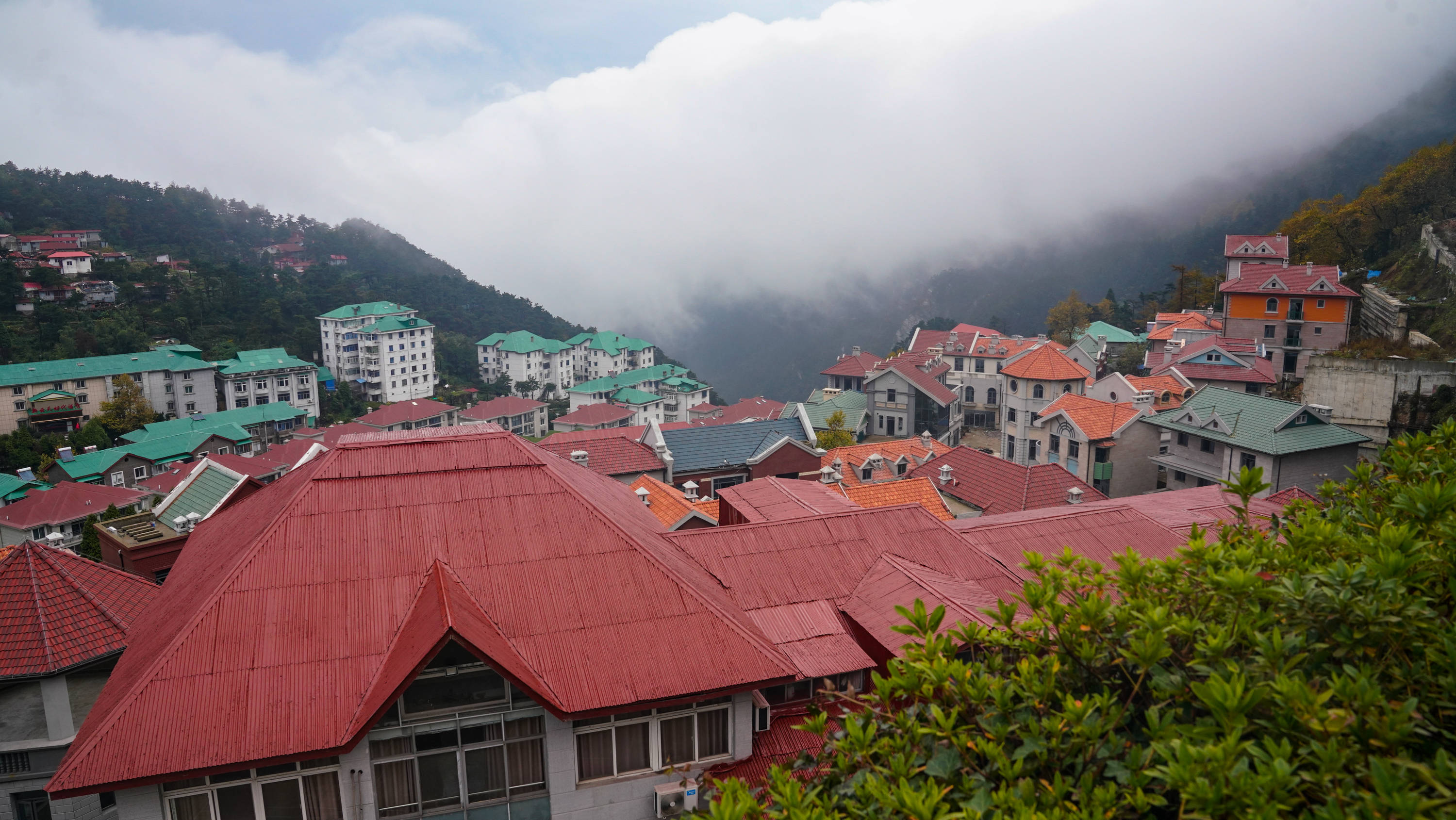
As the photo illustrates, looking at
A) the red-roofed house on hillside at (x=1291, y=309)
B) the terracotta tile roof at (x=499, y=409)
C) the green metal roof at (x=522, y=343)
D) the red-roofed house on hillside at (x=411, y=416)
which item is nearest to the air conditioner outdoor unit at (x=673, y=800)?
the red-roofed house on hillside at (x=1291, y=309)

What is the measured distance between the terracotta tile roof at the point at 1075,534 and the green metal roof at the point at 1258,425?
14.3 metres

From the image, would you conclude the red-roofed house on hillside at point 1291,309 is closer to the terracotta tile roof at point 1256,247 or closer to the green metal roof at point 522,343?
the terracotta tile roof at point 1256,247

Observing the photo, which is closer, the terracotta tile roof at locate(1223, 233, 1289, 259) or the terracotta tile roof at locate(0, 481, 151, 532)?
the terracotta tile roof at locate(0, 481, 151, 532)

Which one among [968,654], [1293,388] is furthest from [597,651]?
[1293,388]

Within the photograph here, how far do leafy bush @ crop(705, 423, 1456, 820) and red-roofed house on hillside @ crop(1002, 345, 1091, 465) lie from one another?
38989mm

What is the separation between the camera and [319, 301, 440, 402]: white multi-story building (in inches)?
3477

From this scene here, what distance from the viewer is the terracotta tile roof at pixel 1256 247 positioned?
52.8 m

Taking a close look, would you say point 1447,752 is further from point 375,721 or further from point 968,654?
point 375,721

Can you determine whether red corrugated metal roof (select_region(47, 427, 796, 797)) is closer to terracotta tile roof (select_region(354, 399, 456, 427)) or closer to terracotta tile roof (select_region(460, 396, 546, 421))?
terracotta tile roof (select_region(354, 399, 456, 427))

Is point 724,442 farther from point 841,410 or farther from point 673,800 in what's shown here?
point 841,410

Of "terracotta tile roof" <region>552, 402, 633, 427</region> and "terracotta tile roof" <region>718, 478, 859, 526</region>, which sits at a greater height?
"terracotta tile roof" <region>718, 478, 859, 526</region>

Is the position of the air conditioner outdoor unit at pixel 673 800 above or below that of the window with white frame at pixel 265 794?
below

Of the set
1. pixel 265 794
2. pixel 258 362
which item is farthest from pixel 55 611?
pixel 258 362

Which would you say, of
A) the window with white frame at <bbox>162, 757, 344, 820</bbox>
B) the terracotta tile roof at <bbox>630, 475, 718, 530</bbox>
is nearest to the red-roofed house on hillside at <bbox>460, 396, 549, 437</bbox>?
the terracotta tile roof at <bbox>630, 475, 718, 530</bbox>
